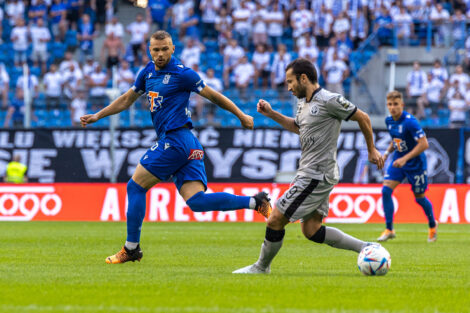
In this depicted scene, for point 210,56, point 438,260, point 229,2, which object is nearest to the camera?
point 438,260

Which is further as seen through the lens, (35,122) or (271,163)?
(35,122)

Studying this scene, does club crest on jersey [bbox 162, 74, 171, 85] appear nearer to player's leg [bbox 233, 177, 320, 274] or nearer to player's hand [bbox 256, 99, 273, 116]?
player's hand [bbox 256, 99, 273, 116]

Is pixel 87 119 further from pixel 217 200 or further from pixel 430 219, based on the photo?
pixel 430 219

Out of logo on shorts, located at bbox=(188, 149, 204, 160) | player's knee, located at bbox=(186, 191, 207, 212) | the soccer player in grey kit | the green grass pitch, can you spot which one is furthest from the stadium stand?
the soccer player in grey kit

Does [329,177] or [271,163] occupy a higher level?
[329,177]

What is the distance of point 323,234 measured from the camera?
8.12 meters

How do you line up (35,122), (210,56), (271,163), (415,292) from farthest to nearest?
(210,56), (35,122), (271,163), (415,292)

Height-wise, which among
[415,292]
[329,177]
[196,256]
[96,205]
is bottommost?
[96,205]

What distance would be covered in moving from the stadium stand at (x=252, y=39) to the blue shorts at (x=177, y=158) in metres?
13.2

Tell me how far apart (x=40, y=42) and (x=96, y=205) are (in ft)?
27.7

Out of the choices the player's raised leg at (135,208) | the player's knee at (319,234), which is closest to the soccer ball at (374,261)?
the player's knee at (319,234)

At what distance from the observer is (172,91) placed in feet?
29.7

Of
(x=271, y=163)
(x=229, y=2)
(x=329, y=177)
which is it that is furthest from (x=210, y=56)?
(x=329, y=177)

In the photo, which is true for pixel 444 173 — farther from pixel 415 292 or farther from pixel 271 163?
pixel 415 292
